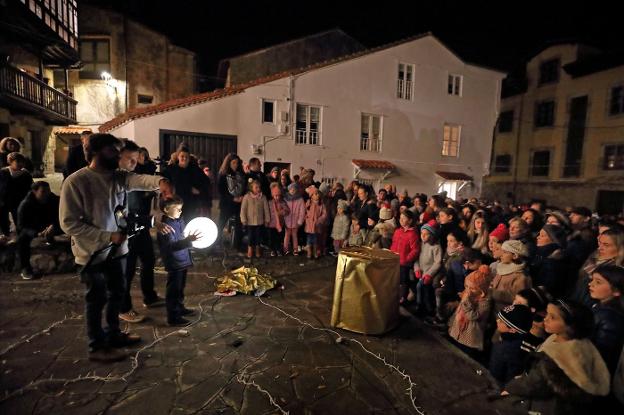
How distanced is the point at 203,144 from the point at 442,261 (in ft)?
40.4

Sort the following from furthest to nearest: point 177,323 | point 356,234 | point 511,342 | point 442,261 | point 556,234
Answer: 1. point 356,234
2. point 442,261
3. point 556,234
4. point 177,323
5. point 511,342

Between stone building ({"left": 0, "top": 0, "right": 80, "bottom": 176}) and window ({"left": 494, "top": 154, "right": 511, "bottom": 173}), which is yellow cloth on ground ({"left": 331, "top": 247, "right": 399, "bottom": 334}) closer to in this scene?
stone building ({"left": 0, "top": 0, "right": 80, "bottom": 176})

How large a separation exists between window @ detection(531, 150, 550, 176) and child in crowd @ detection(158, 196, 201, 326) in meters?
29.8

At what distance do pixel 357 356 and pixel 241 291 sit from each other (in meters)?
2.50

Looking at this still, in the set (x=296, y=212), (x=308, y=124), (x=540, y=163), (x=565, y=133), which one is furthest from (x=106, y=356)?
(x=540, y=163)

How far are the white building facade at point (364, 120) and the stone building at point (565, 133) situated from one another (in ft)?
24.9

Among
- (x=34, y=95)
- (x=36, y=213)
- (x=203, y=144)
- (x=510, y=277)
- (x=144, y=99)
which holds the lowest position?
(x=510, y=277)

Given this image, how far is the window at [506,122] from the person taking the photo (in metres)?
28.6

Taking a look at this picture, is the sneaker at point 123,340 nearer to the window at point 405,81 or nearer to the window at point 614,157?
the window at point 405,81

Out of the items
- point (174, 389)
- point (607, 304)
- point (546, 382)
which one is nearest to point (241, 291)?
point (174, 389)

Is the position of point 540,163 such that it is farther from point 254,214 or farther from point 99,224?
point 99,224

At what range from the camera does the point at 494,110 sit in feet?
69.8

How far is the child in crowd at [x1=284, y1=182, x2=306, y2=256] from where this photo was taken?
8.24 metres

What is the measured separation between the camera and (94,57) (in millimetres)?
21031
